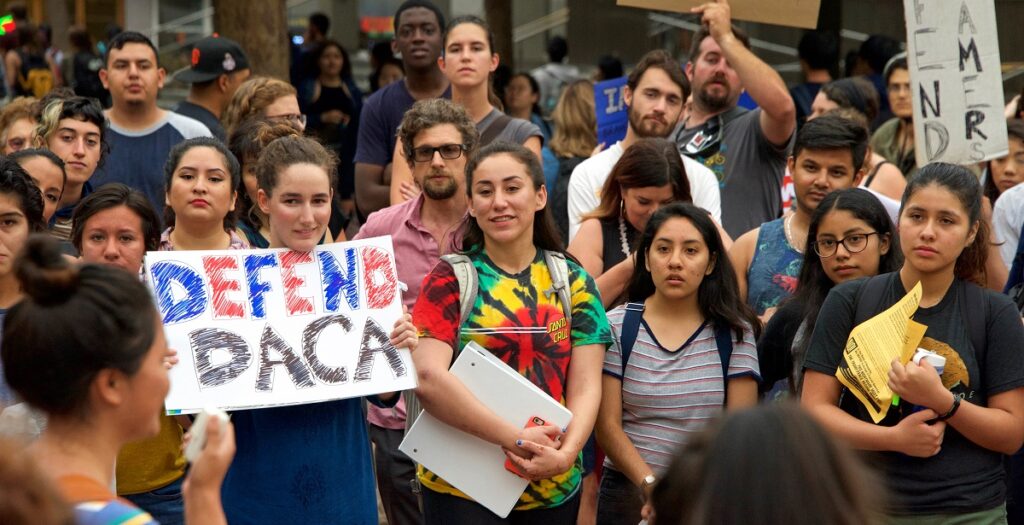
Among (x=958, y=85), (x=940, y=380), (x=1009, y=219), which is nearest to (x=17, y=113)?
(x=958, y=85)

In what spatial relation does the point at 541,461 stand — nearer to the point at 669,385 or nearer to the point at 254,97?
the point at 669,385

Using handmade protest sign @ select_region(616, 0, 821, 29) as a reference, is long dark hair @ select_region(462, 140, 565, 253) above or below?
below

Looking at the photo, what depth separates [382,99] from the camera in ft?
22.7

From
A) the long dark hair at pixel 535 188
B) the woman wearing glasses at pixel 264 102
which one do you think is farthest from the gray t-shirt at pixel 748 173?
the woman wearing glasses at pixel 264 102

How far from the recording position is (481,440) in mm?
4254

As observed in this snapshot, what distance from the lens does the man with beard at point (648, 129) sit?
582 centimetres

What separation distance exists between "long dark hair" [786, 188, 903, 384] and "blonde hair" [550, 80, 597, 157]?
3.99 meters

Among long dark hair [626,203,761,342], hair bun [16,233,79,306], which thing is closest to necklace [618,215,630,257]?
long dark hair [626,203,761,342]

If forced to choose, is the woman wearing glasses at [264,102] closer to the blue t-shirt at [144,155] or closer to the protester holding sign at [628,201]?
the blue t-shirt at [144,155]

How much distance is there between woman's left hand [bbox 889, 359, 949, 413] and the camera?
381cm

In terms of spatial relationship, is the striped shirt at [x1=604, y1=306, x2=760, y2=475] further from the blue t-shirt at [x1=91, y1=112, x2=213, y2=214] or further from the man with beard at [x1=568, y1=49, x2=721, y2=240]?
the blue t-shirt at [x1=91, y1=112, x2=213, y2=214]

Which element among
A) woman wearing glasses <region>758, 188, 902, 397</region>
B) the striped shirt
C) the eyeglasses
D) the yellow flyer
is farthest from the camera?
the eyeglasses

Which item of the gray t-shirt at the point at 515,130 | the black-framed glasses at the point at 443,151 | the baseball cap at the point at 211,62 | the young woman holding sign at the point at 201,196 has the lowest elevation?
the young woman holding sign at the point at 201,196

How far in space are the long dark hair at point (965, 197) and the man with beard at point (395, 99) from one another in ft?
10.2
